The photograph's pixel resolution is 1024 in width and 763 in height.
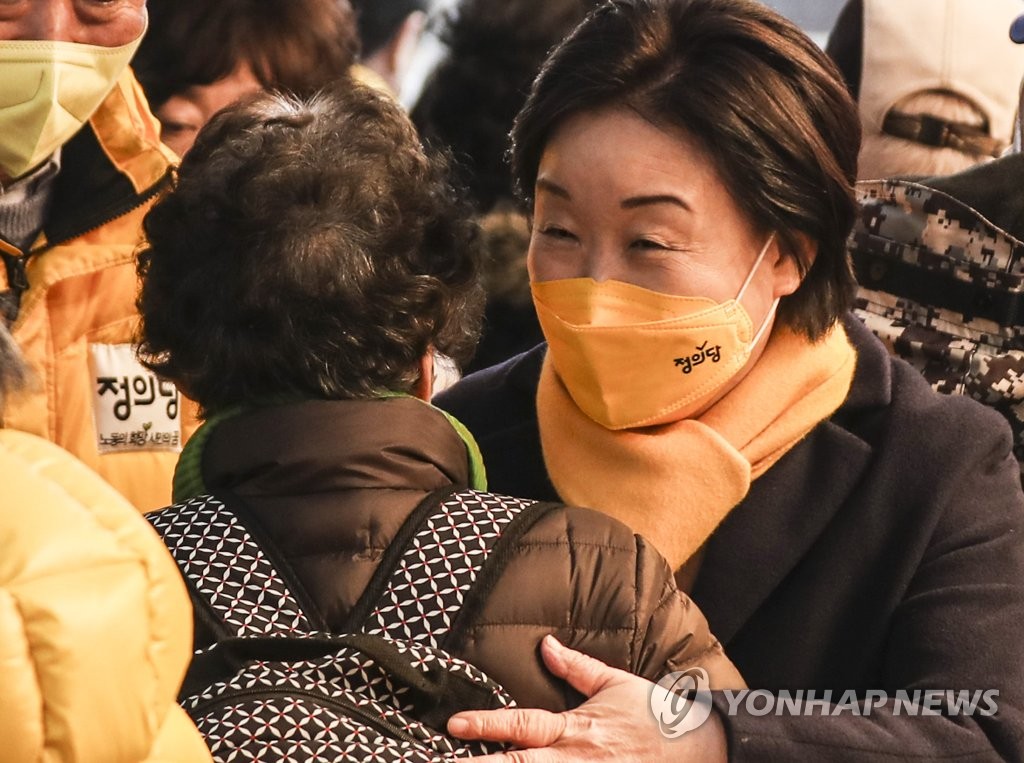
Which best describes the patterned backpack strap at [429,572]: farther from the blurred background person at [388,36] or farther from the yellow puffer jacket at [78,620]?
the blurred background person at [388,36]

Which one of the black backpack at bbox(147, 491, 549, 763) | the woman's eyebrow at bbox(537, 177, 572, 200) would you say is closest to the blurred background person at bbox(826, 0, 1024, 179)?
the woman's eyebrow at bbox(537, 177, 572, 200)

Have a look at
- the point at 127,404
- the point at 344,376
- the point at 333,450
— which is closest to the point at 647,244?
the point at 344,376

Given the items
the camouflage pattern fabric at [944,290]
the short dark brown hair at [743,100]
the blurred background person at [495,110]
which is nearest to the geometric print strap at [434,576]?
the short dark brown hair at [743,100]

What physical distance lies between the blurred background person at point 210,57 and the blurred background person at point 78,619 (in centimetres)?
290

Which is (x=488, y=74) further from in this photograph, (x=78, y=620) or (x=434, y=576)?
(x=78, y=620)

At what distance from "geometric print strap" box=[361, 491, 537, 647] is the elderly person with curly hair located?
1.3 inches

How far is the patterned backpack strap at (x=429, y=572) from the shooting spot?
188 centimetres

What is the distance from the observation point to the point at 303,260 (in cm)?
202

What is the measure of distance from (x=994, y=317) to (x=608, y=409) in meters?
0.98

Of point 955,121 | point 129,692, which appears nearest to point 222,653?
point 129,692

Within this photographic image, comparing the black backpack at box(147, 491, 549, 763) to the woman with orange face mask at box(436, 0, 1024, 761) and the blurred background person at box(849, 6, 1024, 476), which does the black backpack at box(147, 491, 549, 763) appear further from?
the blurred background person at box(849, 6, 1024, 476)

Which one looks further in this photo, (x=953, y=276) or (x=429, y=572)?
(x=953, y=276)

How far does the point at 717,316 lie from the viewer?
2611mm

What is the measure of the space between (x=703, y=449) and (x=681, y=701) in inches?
22.7
